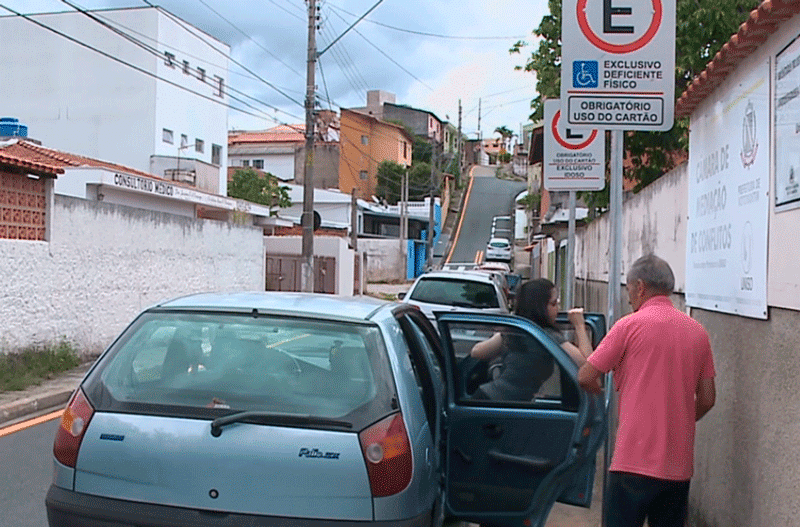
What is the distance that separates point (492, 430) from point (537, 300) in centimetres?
88

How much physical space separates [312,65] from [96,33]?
2013 centimetres

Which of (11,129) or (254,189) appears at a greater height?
(11,129)

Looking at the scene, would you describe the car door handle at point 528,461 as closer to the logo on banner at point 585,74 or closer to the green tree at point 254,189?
the logo on banner at point 585,74

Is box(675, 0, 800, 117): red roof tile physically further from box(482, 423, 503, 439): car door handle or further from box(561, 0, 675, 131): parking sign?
box(482, 423, 503, 439): car door handle

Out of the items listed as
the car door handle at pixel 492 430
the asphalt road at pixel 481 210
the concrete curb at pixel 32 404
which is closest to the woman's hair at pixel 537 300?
the car door handle at pixel 492 430

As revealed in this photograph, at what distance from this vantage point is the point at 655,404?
394 cm

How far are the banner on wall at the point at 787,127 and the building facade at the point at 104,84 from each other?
1357 inches

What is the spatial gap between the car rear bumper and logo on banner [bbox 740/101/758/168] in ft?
8.40

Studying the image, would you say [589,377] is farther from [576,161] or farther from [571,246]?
[571,246]

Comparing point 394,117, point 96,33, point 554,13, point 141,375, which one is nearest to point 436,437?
point 141,375

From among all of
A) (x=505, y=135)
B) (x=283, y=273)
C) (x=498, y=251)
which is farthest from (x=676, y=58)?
(x=505, y=135)

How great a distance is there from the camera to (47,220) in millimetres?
12836

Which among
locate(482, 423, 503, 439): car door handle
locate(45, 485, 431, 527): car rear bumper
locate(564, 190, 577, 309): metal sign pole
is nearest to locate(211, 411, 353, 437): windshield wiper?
locate(45, 485, 431, 527): car rear bumper

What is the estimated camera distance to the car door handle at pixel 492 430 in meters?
4.87
